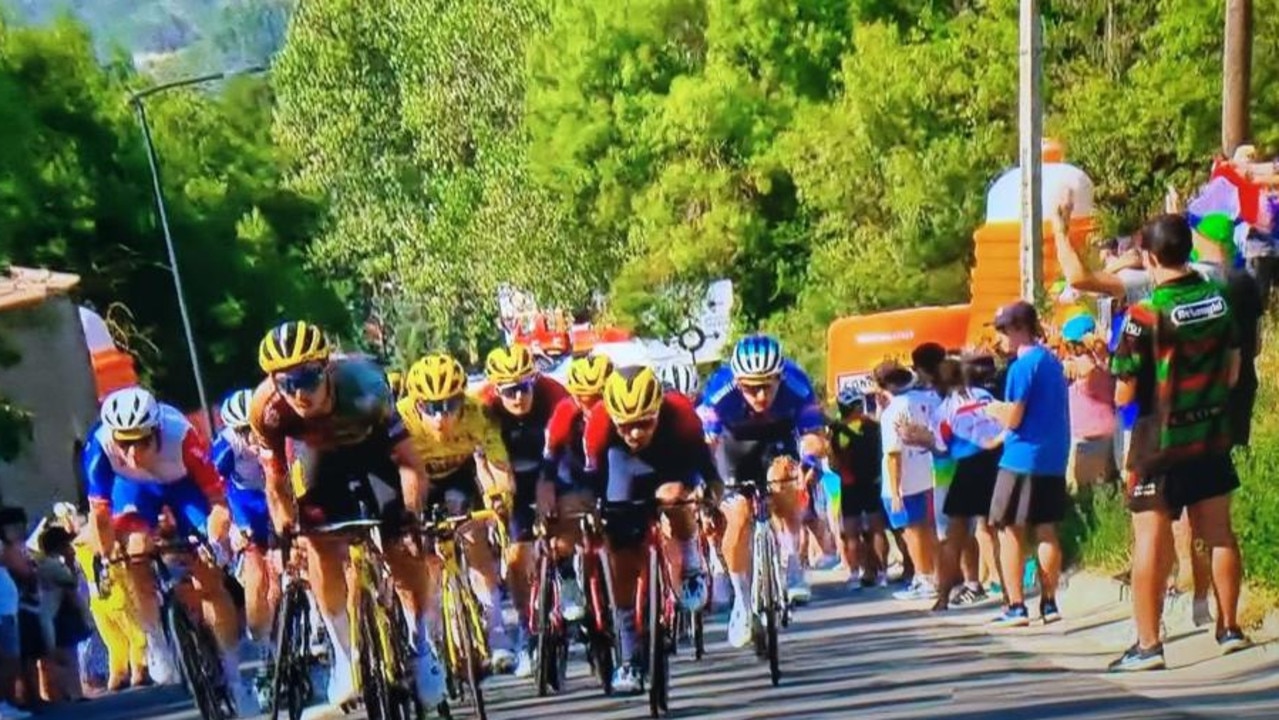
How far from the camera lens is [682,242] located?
48.2m

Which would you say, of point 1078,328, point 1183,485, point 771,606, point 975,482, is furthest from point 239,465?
point 1183,485

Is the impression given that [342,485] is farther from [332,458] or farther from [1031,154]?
[1031,154]

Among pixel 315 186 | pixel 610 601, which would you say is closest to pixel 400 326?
pixel 315 186

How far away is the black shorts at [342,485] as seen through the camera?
12.3 meters

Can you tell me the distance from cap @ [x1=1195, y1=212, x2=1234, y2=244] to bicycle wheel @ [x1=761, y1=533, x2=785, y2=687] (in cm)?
297

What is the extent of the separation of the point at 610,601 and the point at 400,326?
61377mm

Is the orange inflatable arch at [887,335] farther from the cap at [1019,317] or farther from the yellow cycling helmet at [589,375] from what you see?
the cap at [1019,317]

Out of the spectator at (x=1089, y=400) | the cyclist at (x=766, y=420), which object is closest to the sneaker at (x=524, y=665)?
the cyclist at (x=766, y=420)

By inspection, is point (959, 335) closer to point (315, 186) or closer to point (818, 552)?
point (818, 552)

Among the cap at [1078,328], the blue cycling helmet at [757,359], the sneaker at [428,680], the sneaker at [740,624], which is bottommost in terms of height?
the sneaker at [740,624]

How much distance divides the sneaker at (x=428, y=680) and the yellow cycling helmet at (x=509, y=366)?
126 inches

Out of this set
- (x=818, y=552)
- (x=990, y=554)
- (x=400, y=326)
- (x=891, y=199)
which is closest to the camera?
(x=990, y=554)

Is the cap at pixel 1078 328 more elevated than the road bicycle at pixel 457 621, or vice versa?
the cap at pixel 1078 328

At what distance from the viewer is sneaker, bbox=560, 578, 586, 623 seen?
14.5 meters
